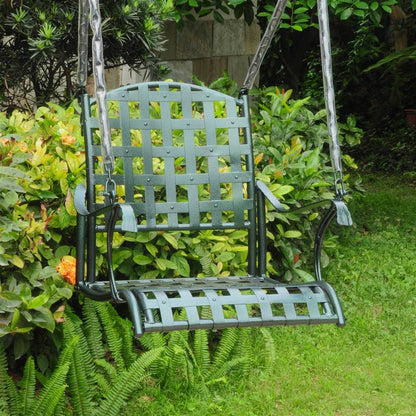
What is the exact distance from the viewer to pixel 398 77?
11281 mm

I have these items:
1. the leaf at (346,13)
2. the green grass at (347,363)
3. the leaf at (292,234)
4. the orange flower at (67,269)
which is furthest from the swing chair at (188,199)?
the leaf at (346,13)

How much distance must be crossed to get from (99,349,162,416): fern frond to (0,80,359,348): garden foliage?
350 mm

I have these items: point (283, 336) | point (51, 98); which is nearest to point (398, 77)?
point (51, 98)

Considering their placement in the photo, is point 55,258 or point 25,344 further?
point 55,258

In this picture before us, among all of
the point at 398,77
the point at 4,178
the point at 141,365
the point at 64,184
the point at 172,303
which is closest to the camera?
the point at 172,303

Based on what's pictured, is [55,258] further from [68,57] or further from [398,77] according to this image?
[398,77]

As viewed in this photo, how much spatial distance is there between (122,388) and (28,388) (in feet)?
1.15

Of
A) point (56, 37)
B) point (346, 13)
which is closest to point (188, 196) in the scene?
point (56, 37)

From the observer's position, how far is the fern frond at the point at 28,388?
9.66 feet

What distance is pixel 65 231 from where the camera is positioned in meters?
3.45

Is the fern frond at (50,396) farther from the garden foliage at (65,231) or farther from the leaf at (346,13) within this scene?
the leaf at (346,13)

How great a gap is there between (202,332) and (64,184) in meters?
0.86

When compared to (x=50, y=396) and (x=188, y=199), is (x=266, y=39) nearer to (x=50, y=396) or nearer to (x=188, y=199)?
(x=188, y=199)

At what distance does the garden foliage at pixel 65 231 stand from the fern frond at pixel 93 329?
123mm
